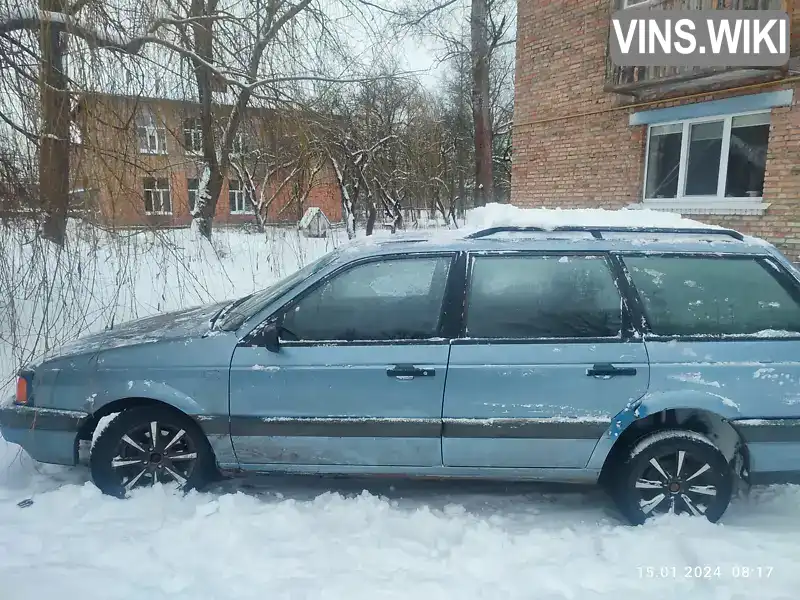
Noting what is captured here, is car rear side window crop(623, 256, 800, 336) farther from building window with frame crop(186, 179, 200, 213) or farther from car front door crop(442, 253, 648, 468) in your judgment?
building window with frame crop(186, 179, 200, 213)

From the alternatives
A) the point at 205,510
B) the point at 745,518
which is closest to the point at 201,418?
the point at 205,510

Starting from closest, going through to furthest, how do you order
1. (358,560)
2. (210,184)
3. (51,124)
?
(358,560) < (51,124) < (210,184)

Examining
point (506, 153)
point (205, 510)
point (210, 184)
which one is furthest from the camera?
point (506, 153)

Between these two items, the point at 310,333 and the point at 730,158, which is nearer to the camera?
the point at 310,333

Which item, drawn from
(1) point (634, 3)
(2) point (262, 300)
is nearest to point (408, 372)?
(2) point (262, 300)

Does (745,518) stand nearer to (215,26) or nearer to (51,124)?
(51,124)

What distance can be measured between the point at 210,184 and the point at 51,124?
11.0 feet

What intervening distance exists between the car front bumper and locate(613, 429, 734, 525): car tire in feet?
10.2

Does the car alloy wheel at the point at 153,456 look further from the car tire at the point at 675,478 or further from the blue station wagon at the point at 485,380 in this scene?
the car tire at the point at 675,478

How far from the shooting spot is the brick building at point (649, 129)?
281 inches

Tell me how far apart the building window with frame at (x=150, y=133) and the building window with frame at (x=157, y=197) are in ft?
0.94

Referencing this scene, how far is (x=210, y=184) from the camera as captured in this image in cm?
725

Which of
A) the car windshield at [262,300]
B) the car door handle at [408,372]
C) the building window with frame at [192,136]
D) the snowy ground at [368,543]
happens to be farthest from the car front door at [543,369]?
the building window with frame at [192,136]

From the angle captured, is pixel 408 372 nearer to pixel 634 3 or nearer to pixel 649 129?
pixel 649 129
